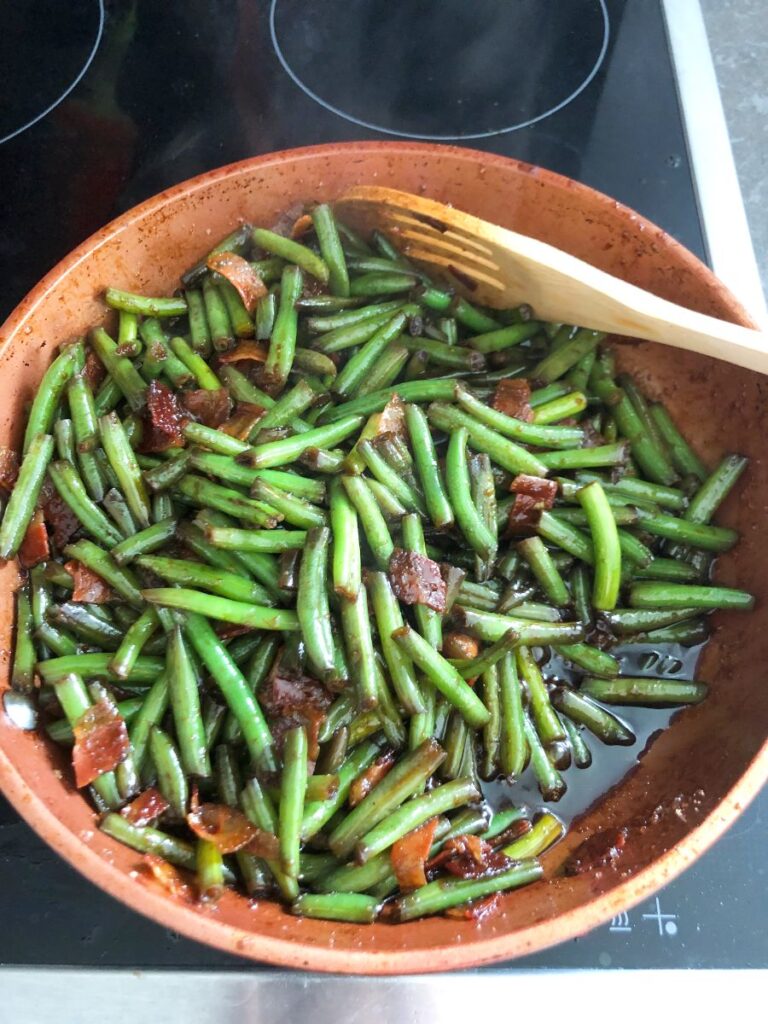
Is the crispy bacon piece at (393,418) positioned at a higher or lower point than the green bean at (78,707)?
higher

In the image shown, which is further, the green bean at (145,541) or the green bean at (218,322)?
the green bean at (218,322)

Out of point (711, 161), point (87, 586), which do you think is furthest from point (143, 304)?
point (711, 161)

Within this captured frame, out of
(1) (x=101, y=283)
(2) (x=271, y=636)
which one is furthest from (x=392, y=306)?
(2) (x=271, y=636)

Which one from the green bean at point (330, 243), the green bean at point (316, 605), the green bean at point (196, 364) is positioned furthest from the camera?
the green bean at point (330, 243)

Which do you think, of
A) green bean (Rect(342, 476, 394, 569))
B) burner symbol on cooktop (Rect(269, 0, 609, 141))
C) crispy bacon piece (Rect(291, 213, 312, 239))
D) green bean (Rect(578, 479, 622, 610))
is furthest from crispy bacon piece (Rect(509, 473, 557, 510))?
burner symbol on cooktop (Rect(269, 0, 609, 141))

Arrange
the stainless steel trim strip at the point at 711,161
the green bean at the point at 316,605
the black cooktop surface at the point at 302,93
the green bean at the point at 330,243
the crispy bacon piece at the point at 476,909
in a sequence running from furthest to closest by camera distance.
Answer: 1. the black cooktop surface at the point at 302,93
2. the stainless steel trim strip at the point at 711,161
3. the green bean at the point at 330,243
4. the green bean at the point at 316,605
5. the crispy bacon piece at the point at 476,909

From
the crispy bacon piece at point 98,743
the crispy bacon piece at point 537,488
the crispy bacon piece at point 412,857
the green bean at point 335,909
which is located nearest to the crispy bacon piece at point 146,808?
the crispy bacon piece at point 98,743

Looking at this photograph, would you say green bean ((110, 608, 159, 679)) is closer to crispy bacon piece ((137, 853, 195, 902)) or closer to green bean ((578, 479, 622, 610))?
crispy bacon piece ((137, 853, 195, 902))

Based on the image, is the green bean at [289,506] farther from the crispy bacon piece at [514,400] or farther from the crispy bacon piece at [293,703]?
the crispy bacon piece at [514,400]
